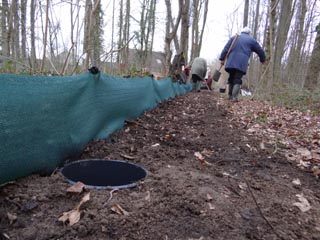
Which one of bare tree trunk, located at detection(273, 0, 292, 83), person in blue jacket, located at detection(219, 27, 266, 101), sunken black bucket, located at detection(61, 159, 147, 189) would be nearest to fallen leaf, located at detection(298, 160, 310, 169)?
sunken black bucket, located at detection(61, 159, 147, 189)

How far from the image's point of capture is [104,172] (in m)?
2.54

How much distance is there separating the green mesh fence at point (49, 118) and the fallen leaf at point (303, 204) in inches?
71.8

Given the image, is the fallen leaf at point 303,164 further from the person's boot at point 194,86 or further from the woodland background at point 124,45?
the person's boot at point 194,86

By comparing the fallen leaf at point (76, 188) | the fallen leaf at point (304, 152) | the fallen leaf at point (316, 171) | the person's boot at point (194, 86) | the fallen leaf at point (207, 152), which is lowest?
the fallen leaf at point (316, 171)

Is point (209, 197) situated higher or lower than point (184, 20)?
lower

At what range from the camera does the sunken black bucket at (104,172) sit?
239 cm

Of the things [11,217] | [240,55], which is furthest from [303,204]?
[240,55]

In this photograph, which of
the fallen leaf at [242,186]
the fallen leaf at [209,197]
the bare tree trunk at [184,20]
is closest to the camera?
the fallen leaf at [209,197]

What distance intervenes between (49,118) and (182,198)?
1121mm

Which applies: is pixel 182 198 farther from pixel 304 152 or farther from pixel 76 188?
pixel 304 152

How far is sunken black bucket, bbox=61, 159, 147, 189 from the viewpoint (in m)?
2.39

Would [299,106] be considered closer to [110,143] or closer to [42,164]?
[110,143]

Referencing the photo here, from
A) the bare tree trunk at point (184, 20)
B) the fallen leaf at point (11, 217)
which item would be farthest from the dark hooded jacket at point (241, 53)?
the fallen leaf at point (11, 217)

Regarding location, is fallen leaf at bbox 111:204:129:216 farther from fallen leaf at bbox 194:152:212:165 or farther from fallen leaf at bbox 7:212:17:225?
fallen leaf at bbox 194:152:212:165
